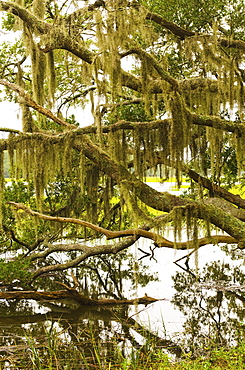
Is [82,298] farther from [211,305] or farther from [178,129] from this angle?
[178,129]

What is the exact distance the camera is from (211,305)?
7.80 meters

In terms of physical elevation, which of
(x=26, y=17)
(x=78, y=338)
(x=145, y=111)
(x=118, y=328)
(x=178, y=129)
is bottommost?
(x=118, y=328)

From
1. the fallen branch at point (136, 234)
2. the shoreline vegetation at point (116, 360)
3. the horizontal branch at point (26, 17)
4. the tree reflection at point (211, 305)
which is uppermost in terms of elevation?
the horizontal branch at point (26, 17)

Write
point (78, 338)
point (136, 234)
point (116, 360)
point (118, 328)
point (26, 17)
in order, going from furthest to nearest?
point (136, 234)
point (118, 328)
point (26, 17)
point (78, 338)
point (116, 360)

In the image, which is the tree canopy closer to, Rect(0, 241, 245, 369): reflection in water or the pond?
the pond

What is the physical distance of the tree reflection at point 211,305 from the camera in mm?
A: 6000

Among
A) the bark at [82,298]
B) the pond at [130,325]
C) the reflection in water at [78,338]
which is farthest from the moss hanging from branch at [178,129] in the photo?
the bark at [82,298]

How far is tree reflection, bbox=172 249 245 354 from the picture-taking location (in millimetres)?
6000

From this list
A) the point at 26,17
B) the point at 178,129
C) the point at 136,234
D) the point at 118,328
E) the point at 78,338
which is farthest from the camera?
the point at 136,234

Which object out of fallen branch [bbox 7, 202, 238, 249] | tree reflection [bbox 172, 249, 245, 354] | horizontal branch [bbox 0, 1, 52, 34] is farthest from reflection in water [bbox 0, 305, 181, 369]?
horizontal branch [bbox 0, 1, 52, 34]

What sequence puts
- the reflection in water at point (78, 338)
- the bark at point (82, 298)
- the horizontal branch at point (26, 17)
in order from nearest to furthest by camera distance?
1. the reflection in water at point (78, 338)
2. the horizontal branch at point (26, 17)
3. the bark at point (82, 298)

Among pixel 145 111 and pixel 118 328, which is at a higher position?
pixel 145 111

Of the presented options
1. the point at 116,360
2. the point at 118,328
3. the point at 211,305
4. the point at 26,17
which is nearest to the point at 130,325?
the point at 118,328

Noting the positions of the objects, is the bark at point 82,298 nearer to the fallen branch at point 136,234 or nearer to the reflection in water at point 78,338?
the reflection in water at point 78,338
